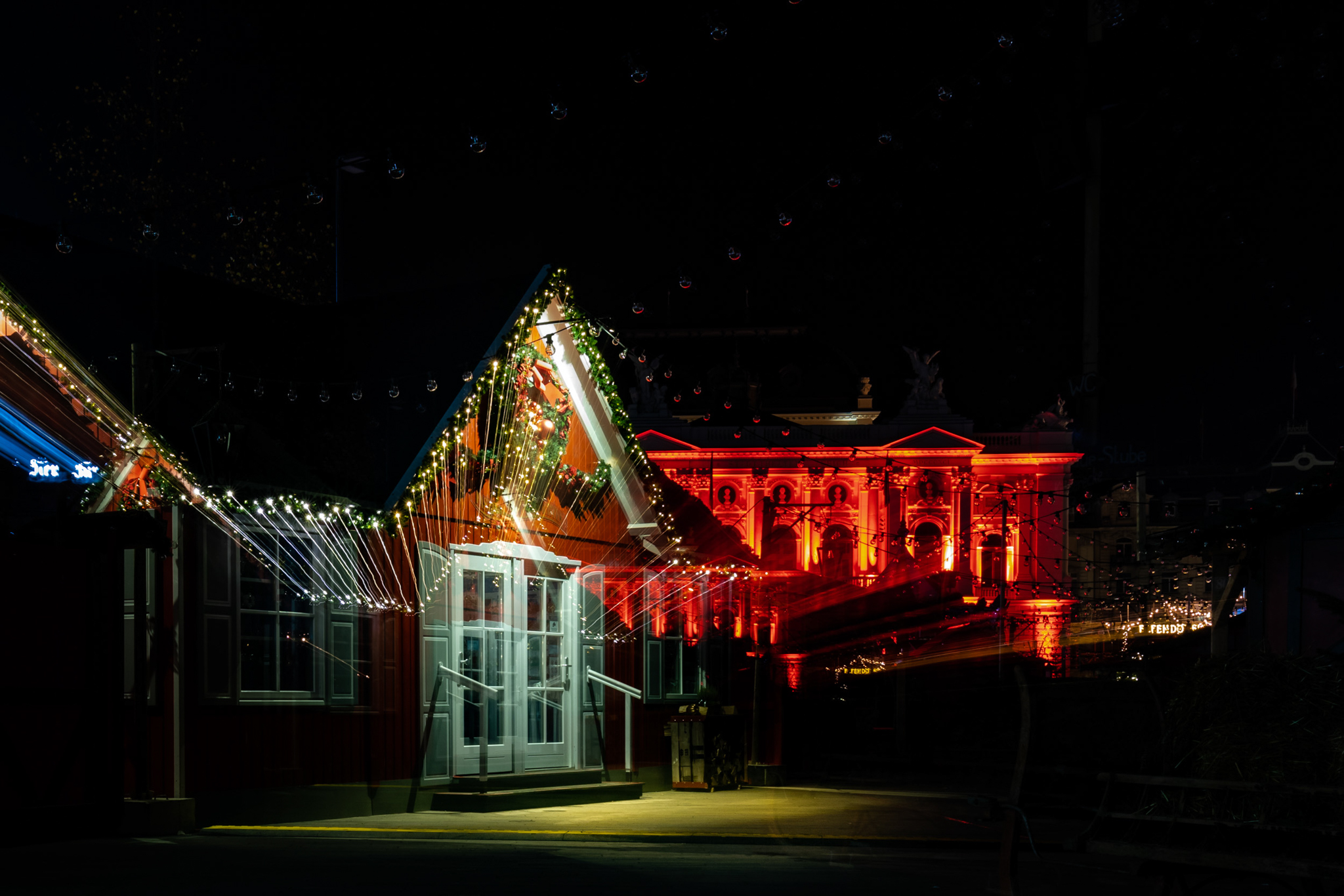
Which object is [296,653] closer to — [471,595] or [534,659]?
[471,595]

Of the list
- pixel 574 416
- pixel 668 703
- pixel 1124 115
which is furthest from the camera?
pixel 668 703

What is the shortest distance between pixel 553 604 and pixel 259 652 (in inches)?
166

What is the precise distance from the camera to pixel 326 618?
12305 millimetres

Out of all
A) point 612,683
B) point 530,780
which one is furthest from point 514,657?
point 612,683

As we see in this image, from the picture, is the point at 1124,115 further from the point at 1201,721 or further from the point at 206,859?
the point at 206,859

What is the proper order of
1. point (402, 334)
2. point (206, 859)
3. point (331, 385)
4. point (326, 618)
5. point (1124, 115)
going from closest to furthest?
point (206, 859) → point (1124, 115) → point (326, 618) → point (331, 385) → point (402, 334)

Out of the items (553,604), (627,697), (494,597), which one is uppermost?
(494,597)

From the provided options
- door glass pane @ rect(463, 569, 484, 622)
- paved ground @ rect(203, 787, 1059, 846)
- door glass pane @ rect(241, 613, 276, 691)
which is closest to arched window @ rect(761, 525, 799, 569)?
paved ground @ rect(203, 787, 1059, 846)

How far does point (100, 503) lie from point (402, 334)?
385 centimetres

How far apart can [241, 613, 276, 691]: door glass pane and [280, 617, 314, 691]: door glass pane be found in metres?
0.09

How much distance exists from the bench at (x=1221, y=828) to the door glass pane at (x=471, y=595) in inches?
347

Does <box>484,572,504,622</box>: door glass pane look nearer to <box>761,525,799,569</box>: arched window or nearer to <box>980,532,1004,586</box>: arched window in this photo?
<box>761,525,799,569</box>: arched window

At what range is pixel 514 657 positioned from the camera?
47.3 feet

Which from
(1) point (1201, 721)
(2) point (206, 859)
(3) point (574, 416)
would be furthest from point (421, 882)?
(3) point (574, 416)
